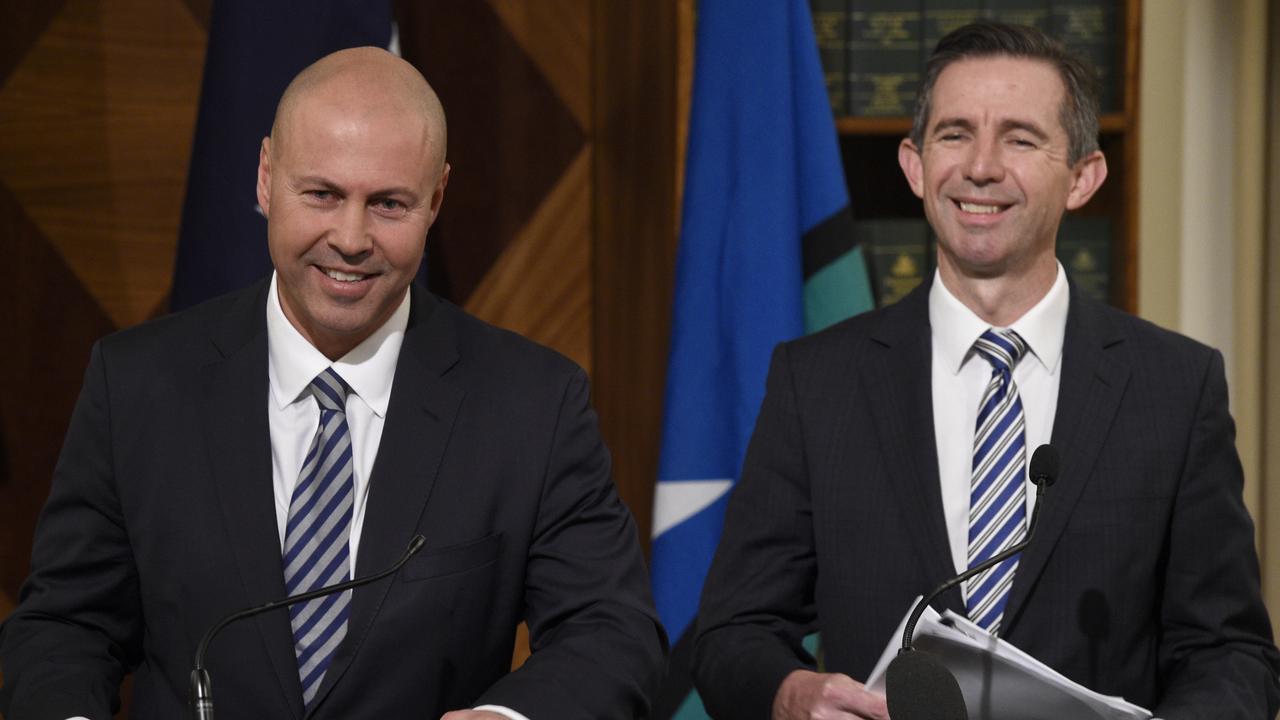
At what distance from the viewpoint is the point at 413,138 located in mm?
1773

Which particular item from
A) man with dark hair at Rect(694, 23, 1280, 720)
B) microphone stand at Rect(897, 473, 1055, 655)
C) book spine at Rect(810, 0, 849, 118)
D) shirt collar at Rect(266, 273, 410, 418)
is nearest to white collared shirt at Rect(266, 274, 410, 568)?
shirt collar at Rect(266, 273, 410, 418)

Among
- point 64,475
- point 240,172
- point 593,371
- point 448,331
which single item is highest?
point 240,172

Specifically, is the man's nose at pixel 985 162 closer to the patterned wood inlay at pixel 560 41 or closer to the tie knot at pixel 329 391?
the tie knot at pixel 329 391

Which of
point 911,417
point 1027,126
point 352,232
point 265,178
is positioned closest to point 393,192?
point 352,232

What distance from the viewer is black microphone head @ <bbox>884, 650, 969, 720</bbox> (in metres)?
1.44

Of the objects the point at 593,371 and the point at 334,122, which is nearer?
the point at 334,122

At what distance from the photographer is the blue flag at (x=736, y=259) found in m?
2.80

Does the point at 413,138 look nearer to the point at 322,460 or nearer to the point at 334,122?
the point at 334,122

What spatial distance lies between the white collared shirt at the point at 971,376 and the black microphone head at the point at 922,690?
0.56 meters

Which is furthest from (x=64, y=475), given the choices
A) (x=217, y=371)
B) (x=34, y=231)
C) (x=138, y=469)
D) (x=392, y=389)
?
(x=34, y=231)

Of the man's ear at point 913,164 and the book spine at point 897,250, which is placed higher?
the man's ear at point 913,164

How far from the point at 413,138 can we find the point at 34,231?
1.65m

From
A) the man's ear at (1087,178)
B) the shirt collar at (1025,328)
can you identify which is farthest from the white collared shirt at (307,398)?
the man's ear at (1087,178)

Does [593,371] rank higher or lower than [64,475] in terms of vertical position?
lower
